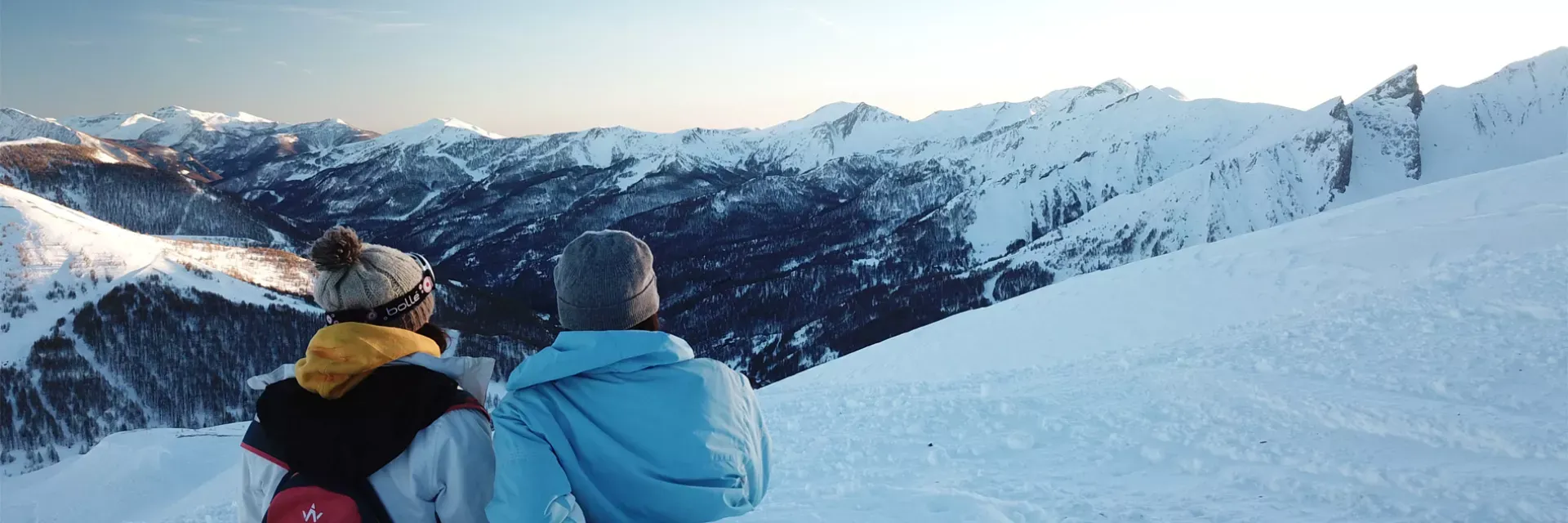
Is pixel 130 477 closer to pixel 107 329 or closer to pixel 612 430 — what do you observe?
pixel 612 430

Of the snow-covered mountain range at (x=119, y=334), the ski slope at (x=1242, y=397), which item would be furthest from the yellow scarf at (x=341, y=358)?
the snow-covered mountain range at (x=119, y=334)

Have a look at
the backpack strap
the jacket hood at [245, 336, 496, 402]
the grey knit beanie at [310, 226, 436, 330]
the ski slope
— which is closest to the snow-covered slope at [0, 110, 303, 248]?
the ski slope

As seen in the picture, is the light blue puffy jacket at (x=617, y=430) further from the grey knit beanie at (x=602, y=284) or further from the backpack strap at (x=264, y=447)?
the backpack strap at (x=264, y=447)

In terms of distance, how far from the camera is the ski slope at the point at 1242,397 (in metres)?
6.41

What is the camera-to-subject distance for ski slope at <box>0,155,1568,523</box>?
641 cm

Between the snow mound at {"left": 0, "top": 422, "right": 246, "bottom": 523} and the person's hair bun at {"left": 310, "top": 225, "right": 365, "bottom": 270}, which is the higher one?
the person's hair bun at {"left": 310, "top": 225, "right": 365, "bottom": 270}

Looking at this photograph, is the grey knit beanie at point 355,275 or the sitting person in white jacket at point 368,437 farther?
the grey knit beanie at point 355,275

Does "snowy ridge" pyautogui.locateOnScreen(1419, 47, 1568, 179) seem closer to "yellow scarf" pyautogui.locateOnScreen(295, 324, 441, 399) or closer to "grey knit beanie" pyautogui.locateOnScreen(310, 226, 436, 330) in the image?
"grey knit beanie" pyautogui.locateOnScreen(310, 226, 436, 330)

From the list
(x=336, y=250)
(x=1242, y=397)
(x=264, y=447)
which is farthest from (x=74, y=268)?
(x=1242, y=397)

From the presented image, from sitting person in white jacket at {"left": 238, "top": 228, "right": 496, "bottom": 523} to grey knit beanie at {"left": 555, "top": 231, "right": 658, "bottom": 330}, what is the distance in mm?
428

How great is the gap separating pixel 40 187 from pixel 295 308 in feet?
383

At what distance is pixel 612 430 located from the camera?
2.42 meters

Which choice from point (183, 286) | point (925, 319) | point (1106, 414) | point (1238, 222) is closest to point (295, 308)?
point (183, 286)

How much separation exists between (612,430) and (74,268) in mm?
108327
